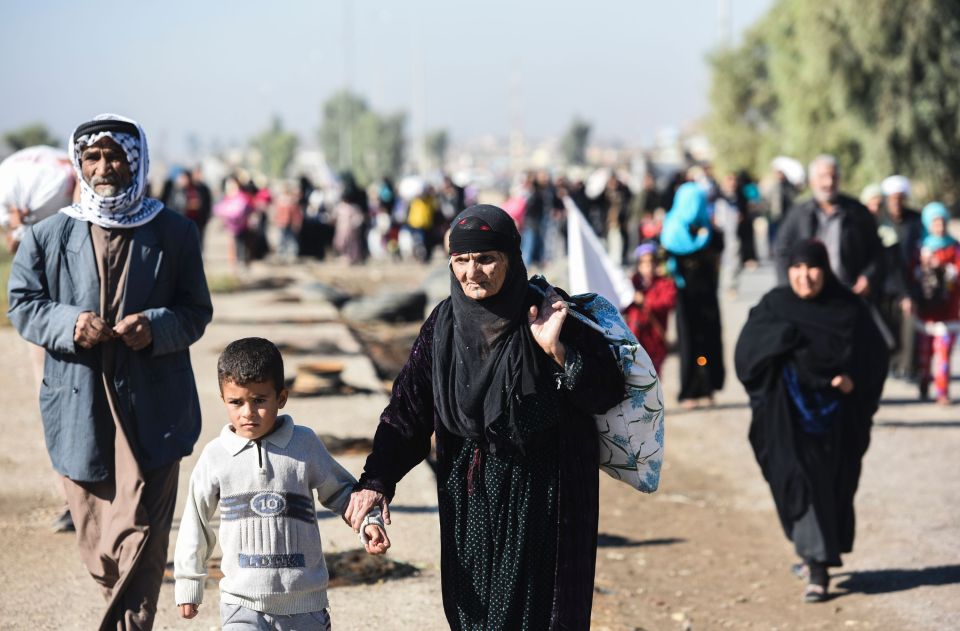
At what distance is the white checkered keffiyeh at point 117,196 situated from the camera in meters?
4.32

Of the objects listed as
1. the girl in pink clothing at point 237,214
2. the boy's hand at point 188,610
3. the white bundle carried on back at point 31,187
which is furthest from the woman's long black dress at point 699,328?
the girl in pink clothing at point 237,214

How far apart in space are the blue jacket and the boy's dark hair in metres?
0.73

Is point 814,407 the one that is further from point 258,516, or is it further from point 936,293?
point 936,293

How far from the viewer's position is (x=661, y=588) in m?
6.36

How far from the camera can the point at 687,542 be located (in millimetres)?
7199

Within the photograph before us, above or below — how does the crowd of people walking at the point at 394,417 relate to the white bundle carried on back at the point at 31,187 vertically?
below

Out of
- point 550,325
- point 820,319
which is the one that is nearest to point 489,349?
point 550,325

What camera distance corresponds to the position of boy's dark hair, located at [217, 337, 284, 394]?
3.68 m

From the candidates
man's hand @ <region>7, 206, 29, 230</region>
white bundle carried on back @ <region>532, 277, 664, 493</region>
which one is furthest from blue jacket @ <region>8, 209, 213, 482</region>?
man's hand @ <region>7, 206, 29, 230</region>

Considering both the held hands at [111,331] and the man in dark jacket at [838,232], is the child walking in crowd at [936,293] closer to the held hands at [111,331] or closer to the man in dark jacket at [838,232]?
the man in dark jacket at [838,232]

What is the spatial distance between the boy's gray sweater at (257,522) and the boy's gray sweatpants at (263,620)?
2cm

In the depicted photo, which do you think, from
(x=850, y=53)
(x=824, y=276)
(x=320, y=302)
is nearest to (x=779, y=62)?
(x=850, y=53)

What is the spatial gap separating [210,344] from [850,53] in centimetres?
2092

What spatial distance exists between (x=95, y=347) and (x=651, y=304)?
643cm
